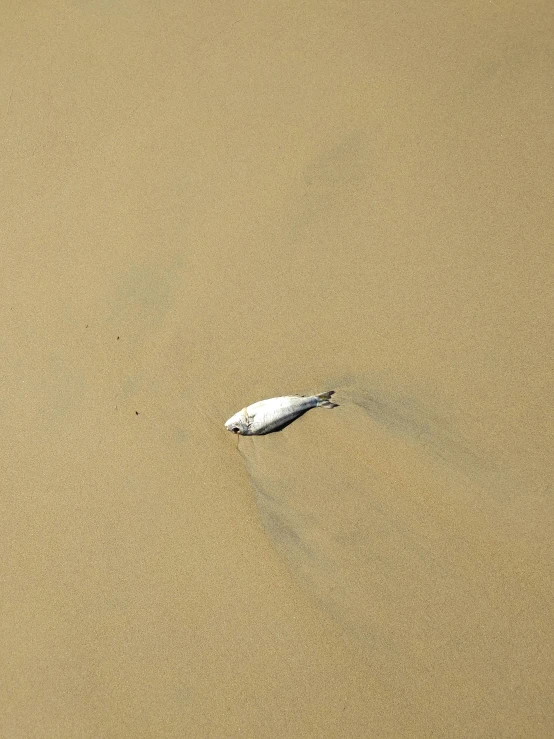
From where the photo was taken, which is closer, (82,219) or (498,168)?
(498,168)

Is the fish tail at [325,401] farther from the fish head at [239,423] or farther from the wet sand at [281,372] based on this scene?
the fish head at [239,423]

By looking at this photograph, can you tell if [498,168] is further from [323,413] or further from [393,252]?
[323,413]

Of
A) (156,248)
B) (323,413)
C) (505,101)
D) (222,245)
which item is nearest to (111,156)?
(156,248)

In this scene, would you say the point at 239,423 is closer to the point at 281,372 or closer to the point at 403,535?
the point at 281,372

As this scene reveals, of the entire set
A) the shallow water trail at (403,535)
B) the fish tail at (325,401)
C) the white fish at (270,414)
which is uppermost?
the white fish at (270,414)

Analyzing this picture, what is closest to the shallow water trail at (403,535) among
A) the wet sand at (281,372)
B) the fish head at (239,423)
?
the wet sand at (281,372)

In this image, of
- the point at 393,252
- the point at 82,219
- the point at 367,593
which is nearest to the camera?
the point at 367,593

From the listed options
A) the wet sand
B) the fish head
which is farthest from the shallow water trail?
the fish head

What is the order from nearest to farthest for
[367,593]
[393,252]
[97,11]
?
[367,593]
[393,252]
[97,11]
